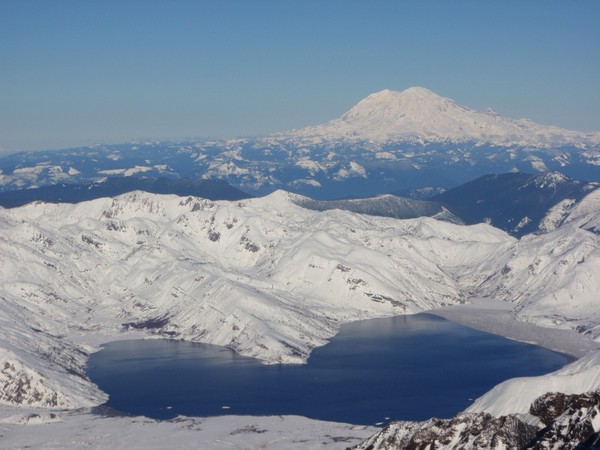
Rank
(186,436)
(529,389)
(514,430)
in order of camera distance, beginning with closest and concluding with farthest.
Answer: (514,430) → (529,389) → (186,436)

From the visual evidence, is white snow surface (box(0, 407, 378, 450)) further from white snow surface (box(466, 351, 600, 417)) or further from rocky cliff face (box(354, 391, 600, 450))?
rocky cliff face (box(354, 391, 600, 450))

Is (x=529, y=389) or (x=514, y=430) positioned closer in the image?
(x=514, y=430)

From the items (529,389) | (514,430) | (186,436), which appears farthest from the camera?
(186,436)

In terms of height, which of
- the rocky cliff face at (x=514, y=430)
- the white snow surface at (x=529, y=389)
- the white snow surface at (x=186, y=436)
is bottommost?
the white snow surface at (x=186, y=436)

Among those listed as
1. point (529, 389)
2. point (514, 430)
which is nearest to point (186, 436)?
point (529, 389)

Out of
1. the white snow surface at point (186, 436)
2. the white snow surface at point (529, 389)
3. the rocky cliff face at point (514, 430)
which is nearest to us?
the rocky cliff face at point (514, 430)

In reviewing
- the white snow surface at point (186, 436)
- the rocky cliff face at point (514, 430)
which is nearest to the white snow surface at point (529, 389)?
the rocky cliff face at point (514, 430)

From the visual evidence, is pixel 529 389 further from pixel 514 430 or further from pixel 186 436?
pixel 186 436

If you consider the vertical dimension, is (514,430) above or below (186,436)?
above

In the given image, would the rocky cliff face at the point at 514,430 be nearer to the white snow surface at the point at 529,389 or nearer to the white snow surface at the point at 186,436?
the white snow surface at the point at 529,389

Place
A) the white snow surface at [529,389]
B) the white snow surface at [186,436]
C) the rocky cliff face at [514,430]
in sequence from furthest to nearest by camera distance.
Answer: the white snow surface at [186,436] < the white snow surface at [529,389] < the rocky cliff face at [514,430]

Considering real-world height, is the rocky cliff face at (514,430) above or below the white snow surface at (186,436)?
above
